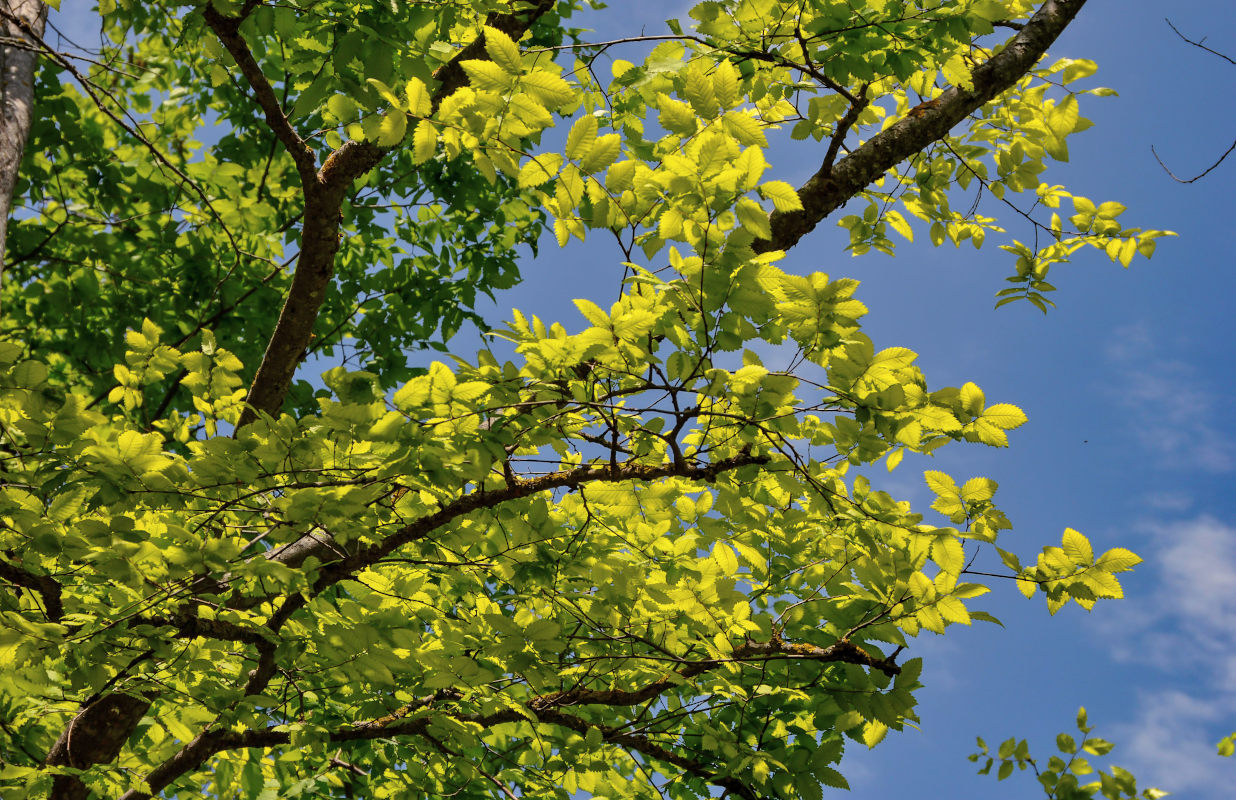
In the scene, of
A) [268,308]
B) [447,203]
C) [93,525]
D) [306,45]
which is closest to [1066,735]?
[93,525]

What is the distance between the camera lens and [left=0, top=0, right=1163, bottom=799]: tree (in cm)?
248

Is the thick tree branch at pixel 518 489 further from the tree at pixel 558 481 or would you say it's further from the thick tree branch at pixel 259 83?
the thick tree branch at pixel 259 83

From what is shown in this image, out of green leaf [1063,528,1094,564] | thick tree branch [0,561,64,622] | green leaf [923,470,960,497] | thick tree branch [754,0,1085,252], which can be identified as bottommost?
thick tree branch [0,561,64,622]

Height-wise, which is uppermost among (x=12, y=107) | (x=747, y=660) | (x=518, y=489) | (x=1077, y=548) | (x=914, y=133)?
(x=914, y=133)

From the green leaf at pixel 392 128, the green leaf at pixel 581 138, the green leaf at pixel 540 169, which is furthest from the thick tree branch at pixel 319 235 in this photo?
the green leaf at pixel 581 138

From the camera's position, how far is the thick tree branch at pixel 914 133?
4168mm

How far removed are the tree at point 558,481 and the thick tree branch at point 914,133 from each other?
21 millimetres

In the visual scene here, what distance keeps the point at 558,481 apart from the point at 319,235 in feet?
7.13

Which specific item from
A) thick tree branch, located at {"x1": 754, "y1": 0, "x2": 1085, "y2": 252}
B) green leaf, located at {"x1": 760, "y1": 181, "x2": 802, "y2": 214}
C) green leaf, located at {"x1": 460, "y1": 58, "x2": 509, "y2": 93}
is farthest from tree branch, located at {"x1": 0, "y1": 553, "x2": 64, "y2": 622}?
thick tree branch, located at {"x1": 754, "y1": 0, "x2": 1085, "y2": 252}

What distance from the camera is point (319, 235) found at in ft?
14.4

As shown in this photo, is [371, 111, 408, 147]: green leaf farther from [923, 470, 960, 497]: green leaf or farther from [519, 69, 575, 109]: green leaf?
[923, 470, 960, 497]: green leaf

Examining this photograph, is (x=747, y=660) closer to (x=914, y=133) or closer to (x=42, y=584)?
(x=914, y=133)

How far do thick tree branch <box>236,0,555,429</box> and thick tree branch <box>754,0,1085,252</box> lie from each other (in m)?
1.61

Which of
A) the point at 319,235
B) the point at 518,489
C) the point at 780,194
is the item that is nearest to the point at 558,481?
the point at 518,489
